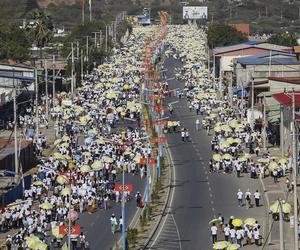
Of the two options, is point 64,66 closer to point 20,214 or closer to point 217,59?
point 217,59

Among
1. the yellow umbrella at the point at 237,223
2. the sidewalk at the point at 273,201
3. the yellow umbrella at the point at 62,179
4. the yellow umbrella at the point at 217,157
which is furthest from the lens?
the yellow umbrella at the point at 217,157

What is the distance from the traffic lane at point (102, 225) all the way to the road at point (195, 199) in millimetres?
2008

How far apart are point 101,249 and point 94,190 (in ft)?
39.8

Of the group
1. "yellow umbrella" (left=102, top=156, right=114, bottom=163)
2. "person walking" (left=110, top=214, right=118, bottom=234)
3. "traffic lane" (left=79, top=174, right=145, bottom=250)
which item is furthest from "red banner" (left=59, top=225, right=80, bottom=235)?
"yellow umbrella" (left=102, top=156, right=114, bottom=163)

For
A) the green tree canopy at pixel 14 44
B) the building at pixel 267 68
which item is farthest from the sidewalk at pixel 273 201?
the green tree canopy at pixel 14 44

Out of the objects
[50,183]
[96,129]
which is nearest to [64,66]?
[96,129]

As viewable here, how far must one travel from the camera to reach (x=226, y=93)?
120 metres

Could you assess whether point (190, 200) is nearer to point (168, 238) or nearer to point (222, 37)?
point (168, 238)

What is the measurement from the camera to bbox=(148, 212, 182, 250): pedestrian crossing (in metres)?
50.9

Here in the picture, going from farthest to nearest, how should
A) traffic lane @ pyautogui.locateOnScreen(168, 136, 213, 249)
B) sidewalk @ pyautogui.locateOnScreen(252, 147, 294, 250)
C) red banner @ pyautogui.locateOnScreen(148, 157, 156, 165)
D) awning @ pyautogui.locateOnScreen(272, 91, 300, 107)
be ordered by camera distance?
awning @ pyautogui.locateOnScreen(272, 91, 300, 107) → red banner @ pyautogui.locateOnScreen(148, 157, 156, 165) → traffic lane @ pyautogui.locateOnScreen(168, 136, 213, 249) → sidewalk @ pyautogui.locateOnScreen(252, 147, 294, 250)

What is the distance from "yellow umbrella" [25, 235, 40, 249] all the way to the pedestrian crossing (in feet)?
19.6

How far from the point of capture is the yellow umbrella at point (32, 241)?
154 feet

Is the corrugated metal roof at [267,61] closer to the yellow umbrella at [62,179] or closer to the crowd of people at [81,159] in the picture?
the crowd of people at [81,159]

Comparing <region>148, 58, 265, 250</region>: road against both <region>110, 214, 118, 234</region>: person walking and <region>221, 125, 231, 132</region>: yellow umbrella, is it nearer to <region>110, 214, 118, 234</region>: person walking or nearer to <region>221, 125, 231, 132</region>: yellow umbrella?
<region>221, 125, 231, 132</region>: yellow umbrella
